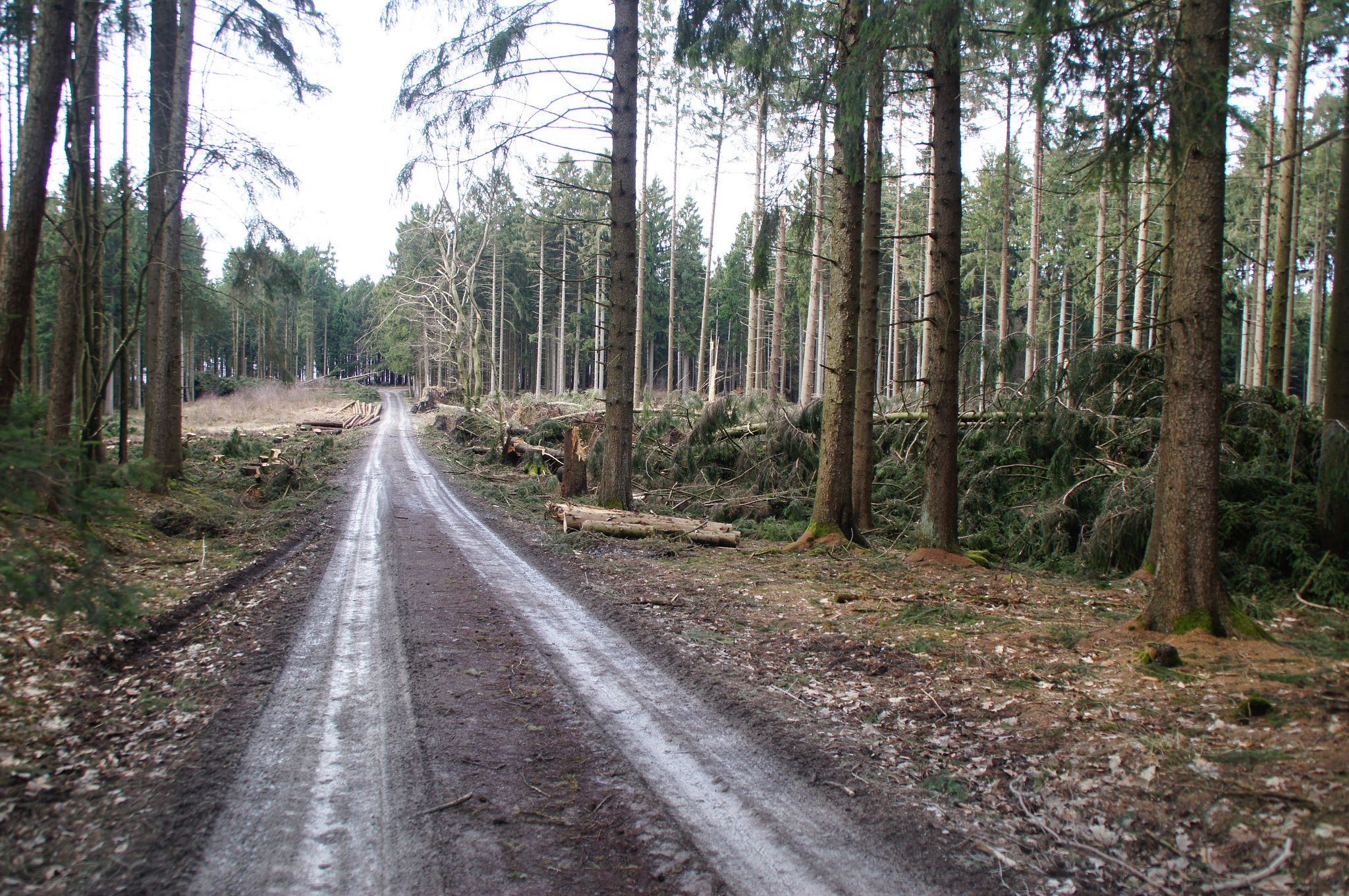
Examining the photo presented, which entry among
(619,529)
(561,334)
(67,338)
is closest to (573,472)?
(619,529)

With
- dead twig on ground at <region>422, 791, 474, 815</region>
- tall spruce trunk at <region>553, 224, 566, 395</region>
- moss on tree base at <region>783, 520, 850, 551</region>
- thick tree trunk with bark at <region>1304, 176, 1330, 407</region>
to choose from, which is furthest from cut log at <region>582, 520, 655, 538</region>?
tall spruce trunk at <region>553, 224, 566, 395</region>

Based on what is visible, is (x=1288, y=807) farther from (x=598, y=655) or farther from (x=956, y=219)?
(x=956, y=219)

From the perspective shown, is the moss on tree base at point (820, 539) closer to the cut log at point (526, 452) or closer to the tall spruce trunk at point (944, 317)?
the tall spruce trunk at point (944, 317)

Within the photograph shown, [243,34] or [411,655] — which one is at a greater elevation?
[243,34]

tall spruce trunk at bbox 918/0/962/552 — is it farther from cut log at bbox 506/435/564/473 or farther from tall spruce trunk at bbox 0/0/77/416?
cut log at bbox 506/435/564/473

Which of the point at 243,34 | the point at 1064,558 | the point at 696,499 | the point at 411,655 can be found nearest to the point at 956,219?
the point at 1064,558

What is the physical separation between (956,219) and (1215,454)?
4.77 m

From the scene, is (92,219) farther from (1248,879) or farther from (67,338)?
(1248,879)

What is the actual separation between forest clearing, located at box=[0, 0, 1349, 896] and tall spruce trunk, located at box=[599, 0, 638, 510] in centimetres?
8

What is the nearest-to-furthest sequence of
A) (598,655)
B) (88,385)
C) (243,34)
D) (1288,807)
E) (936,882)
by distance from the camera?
(936,882) → (1288,807) → (598,655) → (88,385) → (243,34)

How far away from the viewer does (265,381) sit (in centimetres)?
5903

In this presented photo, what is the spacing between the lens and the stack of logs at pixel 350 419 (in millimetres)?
35000

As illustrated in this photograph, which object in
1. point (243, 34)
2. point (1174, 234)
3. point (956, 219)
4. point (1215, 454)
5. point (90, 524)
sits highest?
point (243, 34)

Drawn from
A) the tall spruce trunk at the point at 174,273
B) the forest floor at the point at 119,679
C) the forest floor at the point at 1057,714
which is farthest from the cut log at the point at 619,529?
the tall spruce trunk at the point at 174,273
